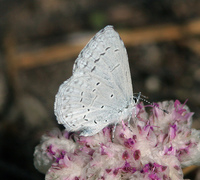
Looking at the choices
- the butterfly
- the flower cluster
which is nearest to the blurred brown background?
the flower cluster

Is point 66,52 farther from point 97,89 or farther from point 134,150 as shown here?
point 134,150

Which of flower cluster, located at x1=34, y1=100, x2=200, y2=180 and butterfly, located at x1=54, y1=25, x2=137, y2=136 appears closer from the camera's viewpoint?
flower cluster, located at x1=34, y1=100, x2=200, y2=180

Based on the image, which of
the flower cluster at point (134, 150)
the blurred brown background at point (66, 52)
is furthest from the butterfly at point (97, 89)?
the blurred brown background at point (66, 52)

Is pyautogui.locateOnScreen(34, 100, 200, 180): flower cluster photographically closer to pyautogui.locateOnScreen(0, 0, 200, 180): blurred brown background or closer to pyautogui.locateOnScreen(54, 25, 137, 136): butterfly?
pyautogui.locateOnScreen(54, 25, 137, 136): butterfly

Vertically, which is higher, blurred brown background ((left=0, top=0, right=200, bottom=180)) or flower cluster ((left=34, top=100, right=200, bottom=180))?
blurred brown background ((left=0, top=0, right=200, bottom=180))

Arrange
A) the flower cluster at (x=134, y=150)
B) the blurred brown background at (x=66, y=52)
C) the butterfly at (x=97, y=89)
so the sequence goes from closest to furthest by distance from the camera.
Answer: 1. the flower cluster at (x=134, y=150)
2. the butterfly at (x=97, y=89)
3. the blurred brown background at (x=66, y=52)

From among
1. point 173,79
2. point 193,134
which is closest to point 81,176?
point 193,134

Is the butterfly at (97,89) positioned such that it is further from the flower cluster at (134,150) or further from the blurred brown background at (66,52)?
the blurred brown background at (66,52)

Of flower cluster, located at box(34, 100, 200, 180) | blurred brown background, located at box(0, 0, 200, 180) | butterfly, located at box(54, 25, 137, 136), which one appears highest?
blurred brown background, located at box(0, 0, 200, 180)
